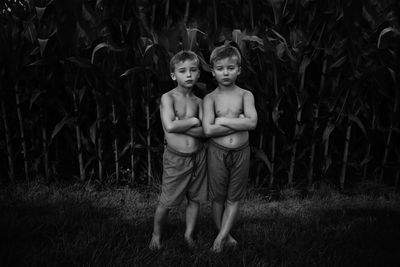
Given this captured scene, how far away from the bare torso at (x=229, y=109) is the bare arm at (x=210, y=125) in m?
0.05

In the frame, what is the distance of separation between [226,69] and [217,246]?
1161 mm

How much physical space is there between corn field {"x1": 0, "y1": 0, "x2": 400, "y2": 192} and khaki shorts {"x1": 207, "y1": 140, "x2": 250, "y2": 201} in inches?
43.6

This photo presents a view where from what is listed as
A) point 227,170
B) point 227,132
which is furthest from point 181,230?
point 227,132

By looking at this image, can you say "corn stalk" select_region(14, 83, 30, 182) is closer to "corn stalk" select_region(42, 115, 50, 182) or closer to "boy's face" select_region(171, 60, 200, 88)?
"corn stalk" select_region(42, 115, 50, 182)

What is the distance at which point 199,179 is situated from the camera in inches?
110

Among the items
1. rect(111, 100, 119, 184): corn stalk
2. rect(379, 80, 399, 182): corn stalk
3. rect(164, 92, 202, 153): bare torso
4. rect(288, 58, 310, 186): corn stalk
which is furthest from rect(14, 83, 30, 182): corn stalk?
rect(379, 80, 399, 182): corn stalk

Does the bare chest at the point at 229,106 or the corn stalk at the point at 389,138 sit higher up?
the bare chest at the point at 229,106

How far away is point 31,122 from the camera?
4055mm

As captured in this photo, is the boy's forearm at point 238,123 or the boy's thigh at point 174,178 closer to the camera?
A: the boy's forearm at point 238,123

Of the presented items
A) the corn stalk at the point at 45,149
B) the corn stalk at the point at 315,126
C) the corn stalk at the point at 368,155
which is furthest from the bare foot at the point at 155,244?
the corn stalk at the point at 368,155

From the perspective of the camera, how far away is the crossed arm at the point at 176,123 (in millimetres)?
2576

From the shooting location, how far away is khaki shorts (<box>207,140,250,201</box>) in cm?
272

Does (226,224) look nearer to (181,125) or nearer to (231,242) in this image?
(231,242)

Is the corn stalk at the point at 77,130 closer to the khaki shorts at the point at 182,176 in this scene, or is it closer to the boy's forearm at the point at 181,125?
the khaki shorts at the point at 182,176
